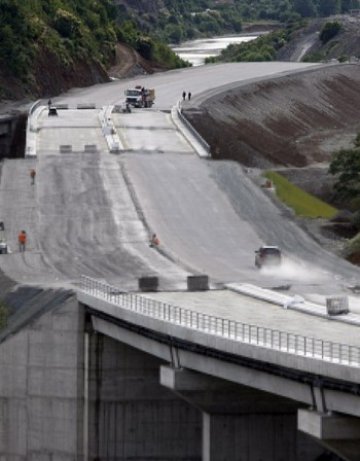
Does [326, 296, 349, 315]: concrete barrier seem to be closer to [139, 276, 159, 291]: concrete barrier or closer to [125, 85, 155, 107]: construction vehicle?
[139, 276, 159, 291]: concrete barrier

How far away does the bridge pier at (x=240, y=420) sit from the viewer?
5188cm

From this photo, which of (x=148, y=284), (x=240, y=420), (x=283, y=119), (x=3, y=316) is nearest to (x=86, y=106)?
(x=283, y=119)

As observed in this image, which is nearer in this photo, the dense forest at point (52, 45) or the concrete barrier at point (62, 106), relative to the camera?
the concrete barrier at point (62, 106)

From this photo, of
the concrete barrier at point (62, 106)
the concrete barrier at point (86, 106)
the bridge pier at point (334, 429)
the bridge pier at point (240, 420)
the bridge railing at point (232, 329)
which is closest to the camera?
the bridge pier at point (334, 429)

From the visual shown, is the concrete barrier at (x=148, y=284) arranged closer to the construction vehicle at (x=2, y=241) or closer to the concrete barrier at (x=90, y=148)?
the construction vehicle at (x=2, y=241)

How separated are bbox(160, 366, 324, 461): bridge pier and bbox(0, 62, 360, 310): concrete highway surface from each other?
3.87m

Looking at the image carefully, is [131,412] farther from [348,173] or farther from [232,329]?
[348,173]

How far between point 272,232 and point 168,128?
32.1 meters

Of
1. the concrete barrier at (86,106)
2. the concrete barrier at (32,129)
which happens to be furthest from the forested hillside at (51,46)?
the concrete barrier at (32,129)

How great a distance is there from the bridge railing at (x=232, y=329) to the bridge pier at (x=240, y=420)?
1505mm

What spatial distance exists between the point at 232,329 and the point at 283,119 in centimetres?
8118

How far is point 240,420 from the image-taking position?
53094 mm

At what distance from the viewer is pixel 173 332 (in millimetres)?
50906

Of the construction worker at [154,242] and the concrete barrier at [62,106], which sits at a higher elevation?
the construction worker at [154,242]
